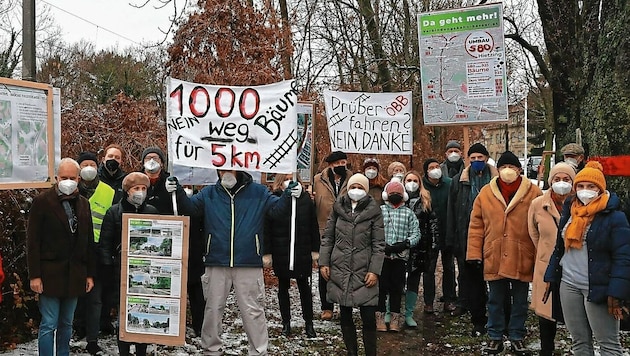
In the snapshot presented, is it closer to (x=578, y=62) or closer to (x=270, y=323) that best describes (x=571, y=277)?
(x=270, y=323)

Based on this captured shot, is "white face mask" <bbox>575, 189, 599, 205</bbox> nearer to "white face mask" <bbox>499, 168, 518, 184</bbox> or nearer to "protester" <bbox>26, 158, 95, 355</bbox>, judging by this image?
"white face mask" <bbox>499, 168, 518, 184</bbox>

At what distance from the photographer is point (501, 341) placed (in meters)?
6.96

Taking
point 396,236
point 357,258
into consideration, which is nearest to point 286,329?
point 396,236

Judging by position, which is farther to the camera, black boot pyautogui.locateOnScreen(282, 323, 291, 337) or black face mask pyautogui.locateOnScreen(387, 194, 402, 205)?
black boot pyautogui.locateOnScreen(282, 323, 291, 337)

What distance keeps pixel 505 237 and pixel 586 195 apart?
151 centimetres

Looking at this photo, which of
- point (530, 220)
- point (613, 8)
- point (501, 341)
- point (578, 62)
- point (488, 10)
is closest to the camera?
point (530, 220)

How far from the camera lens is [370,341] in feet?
21.5

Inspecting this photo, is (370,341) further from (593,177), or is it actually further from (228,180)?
(593,177)

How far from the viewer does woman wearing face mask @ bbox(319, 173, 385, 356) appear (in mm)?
6445

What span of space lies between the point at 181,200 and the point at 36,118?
1.62m

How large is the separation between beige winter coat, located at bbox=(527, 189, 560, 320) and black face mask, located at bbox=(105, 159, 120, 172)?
176 inches

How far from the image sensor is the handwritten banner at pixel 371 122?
9.66 metres

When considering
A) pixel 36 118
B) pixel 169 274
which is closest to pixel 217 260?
pixel 169 274

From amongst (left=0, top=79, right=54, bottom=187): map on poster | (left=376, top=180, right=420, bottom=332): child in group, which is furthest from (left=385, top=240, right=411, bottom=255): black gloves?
(left=0, top=79, right=54, bottom=187): map on poster
